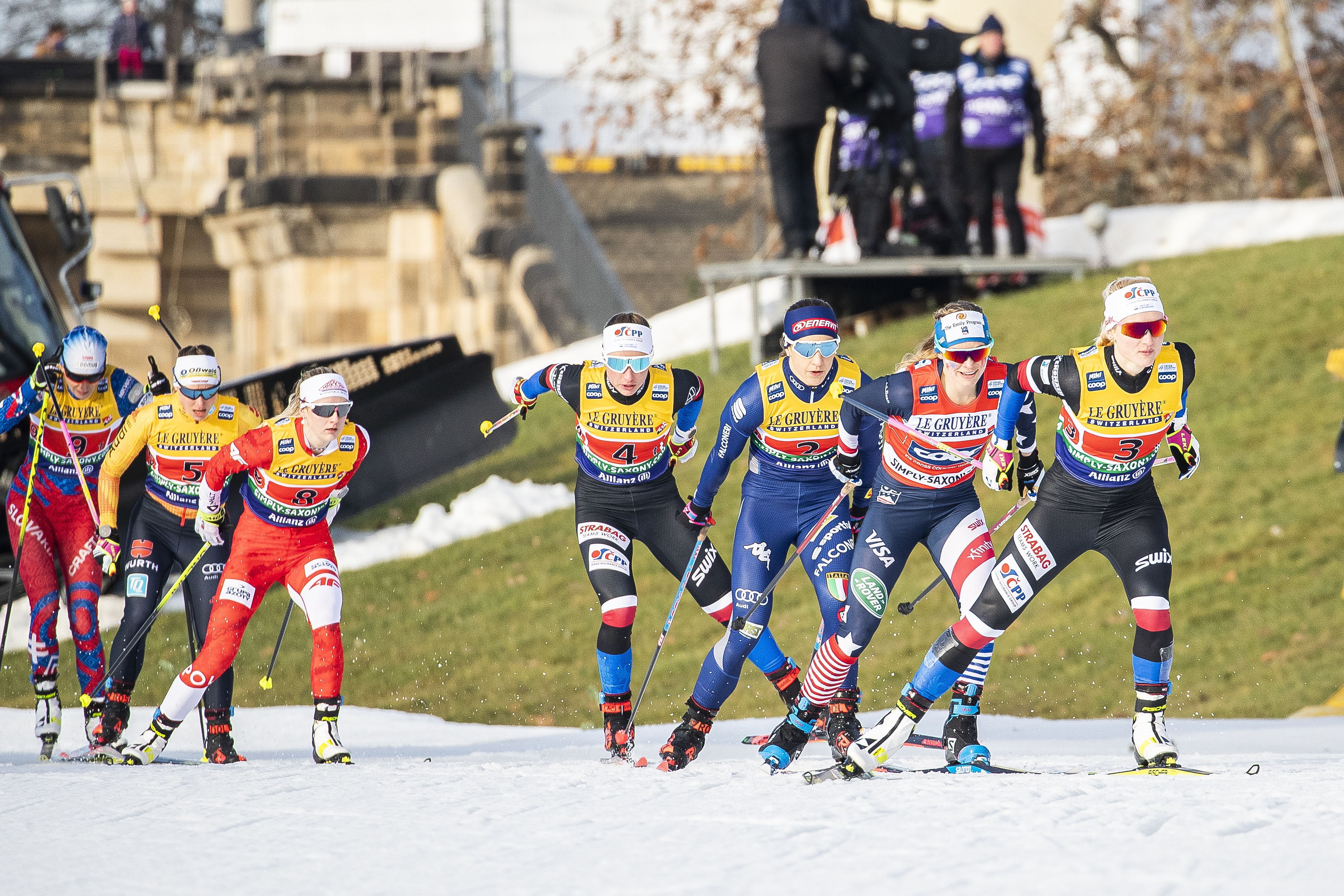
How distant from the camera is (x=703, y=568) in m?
8.53

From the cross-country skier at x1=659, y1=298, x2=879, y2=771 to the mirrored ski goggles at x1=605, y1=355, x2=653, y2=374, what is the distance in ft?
1.66

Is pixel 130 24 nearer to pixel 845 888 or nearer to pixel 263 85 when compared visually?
pixel 263 85

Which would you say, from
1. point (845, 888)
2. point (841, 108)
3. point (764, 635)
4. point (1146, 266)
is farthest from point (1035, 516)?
point (1146, 266)

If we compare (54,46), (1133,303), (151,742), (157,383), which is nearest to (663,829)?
(1133,303)

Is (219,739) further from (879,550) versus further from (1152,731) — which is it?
(1152,731)

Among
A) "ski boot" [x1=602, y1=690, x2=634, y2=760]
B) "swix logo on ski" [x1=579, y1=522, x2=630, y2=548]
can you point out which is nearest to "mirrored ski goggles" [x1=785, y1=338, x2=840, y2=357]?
"swix logo on ski" [x1=579, y1=522, x2=630, y2=548]

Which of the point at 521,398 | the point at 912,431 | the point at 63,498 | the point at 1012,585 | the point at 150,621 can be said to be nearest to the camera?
the point at 1012,585

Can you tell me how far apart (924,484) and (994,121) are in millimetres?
10015

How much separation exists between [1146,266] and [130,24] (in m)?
21.2

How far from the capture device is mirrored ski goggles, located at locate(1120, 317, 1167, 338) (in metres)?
7.23

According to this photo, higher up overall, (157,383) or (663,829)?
(157,383)

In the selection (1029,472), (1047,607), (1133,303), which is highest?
(1133,303)

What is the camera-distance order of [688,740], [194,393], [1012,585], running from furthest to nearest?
[194,393] → [688,740] → [1012,585]

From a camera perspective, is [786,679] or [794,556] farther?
[786,679]
